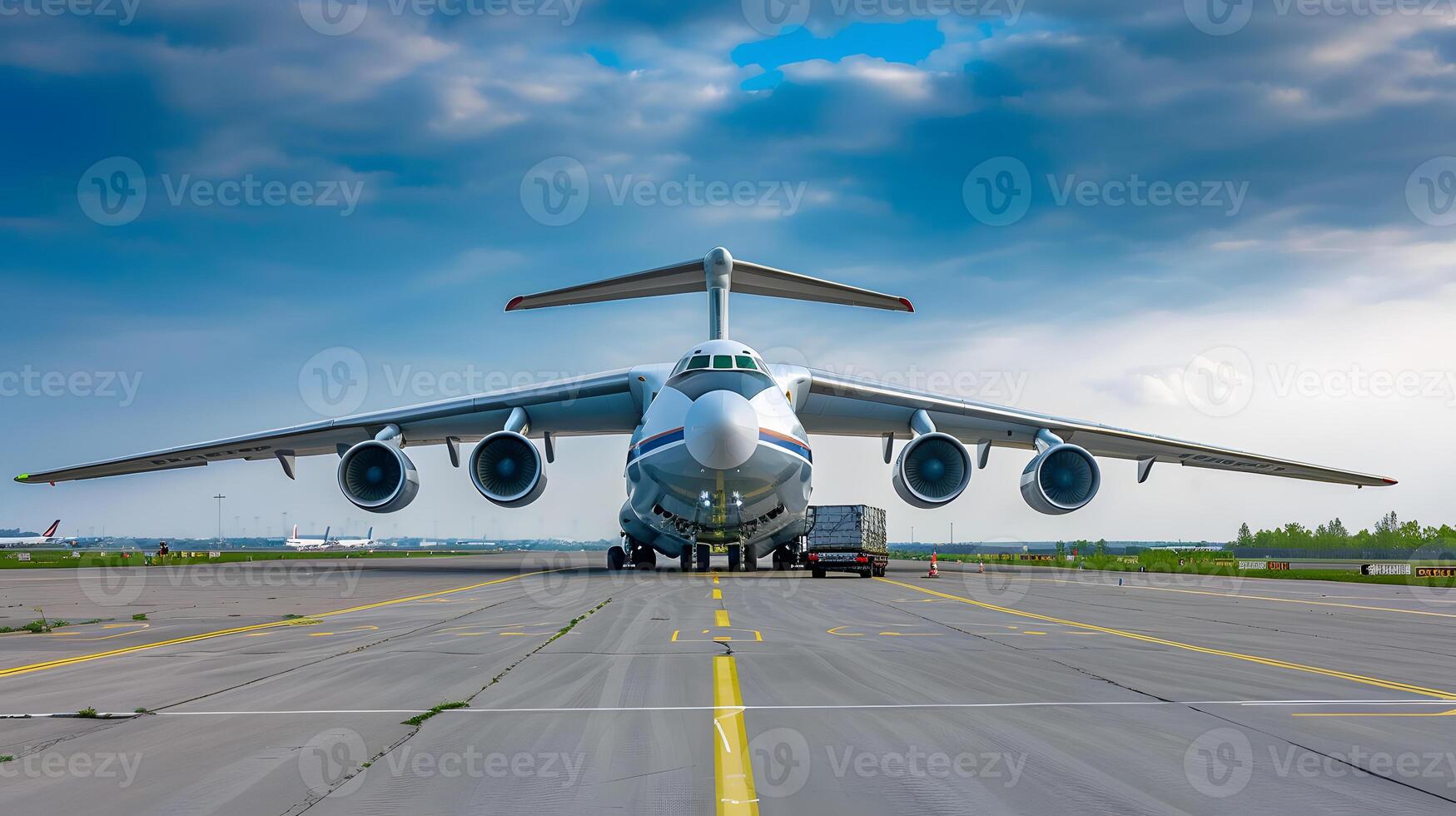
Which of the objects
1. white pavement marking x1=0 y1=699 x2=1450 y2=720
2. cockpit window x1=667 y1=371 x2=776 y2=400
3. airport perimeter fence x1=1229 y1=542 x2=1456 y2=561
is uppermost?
cockpit window x1=667 y1=371 x2=776 y2=400

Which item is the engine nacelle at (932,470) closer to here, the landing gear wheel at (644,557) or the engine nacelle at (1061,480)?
the engine nacelle at (1061,480)

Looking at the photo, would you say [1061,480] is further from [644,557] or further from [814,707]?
[814,707]

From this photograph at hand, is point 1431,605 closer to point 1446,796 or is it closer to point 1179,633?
point 1179,633

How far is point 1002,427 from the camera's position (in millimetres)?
30219

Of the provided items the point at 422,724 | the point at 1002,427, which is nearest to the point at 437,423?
the point at 1002,427

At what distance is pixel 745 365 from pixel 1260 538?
106m

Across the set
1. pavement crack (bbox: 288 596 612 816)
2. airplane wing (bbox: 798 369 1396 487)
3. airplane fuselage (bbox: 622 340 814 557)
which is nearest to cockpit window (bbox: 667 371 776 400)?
airplane fuselage (bbox: 622 340 814 557)

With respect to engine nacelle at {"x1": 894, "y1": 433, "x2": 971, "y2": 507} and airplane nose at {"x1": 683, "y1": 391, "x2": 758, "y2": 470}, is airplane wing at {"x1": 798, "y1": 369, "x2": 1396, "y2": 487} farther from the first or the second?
airplane nose at {"x1": 683, "y1": 391, "x2": 758, "y2": 470}

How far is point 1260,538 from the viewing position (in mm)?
110562

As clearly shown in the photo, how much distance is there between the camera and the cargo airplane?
24.5 metres

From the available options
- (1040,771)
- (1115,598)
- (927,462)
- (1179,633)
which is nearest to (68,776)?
(1040,771)

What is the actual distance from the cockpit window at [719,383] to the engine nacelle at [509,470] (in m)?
4.99

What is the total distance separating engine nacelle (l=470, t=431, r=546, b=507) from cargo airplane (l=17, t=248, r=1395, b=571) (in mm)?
39

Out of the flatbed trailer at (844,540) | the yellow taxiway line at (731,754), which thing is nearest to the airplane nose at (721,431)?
the flatbed trailer at (844,540)
